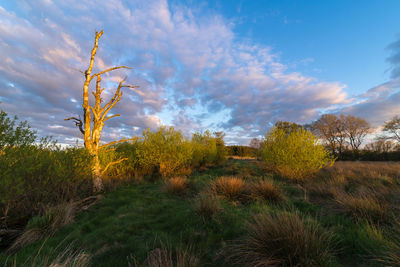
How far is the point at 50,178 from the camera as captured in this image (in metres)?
6.27

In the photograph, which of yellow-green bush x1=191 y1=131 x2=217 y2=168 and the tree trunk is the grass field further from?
yellow-green bush x1=191 y1=131 x2=217 y2=168

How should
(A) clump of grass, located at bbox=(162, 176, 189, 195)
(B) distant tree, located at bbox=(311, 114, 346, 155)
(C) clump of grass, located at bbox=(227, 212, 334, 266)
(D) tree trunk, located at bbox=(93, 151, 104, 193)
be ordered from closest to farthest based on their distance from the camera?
(C) clump of grass, located at bbox=(227, 212, 334, 266)
(D) tree trunk, located at bbox=(93, 151, 104, 193)
(A) clump of grass, located at bbox=(162, 176, 189, 195)
(B) distant tree, located at bbox=(311, 114, 346, 155)

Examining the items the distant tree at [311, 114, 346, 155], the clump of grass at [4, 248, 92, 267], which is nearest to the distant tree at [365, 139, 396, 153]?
the distant tree at [311, 114, 346, 155]

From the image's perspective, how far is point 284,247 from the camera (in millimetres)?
2766

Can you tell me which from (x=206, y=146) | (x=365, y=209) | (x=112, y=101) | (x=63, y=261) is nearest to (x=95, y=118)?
(x=112, y=101)

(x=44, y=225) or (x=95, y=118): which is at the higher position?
(x=95, y=118)

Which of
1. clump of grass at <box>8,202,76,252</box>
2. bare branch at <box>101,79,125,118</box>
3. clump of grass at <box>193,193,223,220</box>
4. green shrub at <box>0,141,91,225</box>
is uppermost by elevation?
bare branch at <box>101,79,125,118</box>

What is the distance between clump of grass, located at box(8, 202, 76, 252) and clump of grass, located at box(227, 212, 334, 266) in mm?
5176

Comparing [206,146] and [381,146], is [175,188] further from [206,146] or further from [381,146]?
[381,146]

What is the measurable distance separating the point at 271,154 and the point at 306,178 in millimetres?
2931

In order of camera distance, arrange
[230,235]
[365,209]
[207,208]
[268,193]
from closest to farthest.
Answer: [230,235] → [365,209] → [207,208] → [268,193]

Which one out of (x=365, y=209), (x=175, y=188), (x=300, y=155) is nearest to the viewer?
(x=365, y=209)

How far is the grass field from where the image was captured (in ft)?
9.08

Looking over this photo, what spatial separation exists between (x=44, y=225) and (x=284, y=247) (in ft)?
20.8
